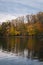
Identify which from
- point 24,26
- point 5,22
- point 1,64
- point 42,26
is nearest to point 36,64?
point 1,64

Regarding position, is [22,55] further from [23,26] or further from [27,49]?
[23,26]

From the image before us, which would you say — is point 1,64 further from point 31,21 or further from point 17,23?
point 17,23

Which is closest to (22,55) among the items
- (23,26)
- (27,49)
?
(27,49)

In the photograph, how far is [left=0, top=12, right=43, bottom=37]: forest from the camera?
72062 mm

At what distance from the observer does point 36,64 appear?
41.9ft

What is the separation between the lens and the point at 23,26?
78812 millimetres

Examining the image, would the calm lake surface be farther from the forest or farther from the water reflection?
the forest

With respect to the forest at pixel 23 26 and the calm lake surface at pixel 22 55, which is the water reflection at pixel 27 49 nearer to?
the calm lake surface at pixel 22 55

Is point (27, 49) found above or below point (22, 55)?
below

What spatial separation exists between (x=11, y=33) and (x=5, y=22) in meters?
7.05

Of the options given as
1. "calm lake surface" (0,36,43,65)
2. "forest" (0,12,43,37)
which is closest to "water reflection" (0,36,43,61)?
"calm lake surface" (0,36,43,65)

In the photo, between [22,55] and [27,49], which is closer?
[22,55]

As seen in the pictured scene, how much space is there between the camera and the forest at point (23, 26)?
72.1 m

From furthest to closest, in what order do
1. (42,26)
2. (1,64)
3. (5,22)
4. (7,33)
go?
(5,22) → (7,33) → (42,26) → (1,64)
